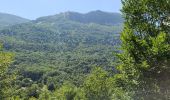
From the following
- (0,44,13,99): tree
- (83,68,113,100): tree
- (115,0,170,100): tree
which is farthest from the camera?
(83,68,113,100): tree

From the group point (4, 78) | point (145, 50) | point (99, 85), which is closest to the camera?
point (145, 50)

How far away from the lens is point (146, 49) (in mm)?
28766

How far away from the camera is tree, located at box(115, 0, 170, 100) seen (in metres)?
27.8

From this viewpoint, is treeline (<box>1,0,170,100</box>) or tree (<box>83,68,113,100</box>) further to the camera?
tree (<box>83,68,113,100</box>)

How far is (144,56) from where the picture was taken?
2877 centimetres

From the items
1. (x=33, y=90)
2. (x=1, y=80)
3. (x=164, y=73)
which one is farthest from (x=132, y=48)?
(x=33, y=90)

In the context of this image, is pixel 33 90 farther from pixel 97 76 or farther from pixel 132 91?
pixel 132 91

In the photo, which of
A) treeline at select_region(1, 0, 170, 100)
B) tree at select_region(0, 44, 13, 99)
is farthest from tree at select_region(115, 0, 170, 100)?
tree at select_region(0, 44, 13, 99)

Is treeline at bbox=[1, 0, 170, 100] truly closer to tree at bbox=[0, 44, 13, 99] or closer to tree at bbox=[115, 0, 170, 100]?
tree at bbox=[115, 0, 170, 100]

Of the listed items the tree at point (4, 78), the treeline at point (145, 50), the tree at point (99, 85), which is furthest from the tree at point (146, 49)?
the tree at point (99, 85)

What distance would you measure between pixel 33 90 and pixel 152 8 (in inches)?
6533

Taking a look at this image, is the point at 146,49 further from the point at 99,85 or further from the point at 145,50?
the point at 99,85

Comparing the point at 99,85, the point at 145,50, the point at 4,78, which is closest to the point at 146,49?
the point at 145,50

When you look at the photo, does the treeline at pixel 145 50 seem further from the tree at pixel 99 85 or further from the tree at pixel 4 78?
the tree at pixel 99 85
